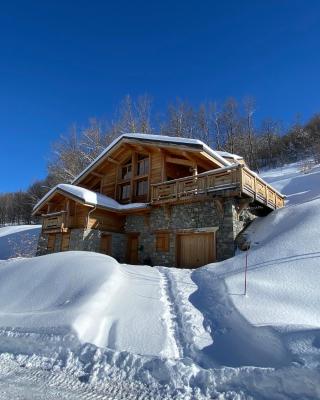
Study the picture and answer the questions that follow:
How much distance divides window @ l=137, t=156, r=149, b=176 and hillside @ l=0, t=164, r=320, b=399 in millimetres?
9266

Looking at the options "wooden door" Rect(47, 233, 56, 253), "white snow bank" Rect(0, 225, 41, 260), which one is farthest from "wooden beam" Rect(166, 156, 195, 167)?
"white snow bank" Rect(0, 225, 41, 260)

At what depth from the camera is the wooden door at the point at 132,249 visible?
17.0 metres

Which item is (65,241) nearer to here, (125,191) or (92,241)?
(92,241)

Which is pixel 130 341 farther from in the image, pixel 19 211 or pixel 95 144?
pixel 19 211

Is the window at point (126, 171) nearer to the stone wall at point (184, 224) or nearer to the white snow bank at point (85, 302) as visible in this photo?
the stone wall at point (184, 224)

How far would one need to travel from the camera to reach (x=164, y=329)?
5723 mm

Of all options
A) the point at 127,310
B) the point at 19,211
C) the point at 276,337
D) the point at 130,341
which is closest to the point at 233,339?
the point at 276,337

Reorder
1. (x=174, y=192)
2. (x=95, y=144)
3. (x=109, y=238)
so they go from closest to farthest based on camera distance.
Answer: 1. (x=174, y=192)
2. (x=109, y=238)
3. (x=95, y=144)

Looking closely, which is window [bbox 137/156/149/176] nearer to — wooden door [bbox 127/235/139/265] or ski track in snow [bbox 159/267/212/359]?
wooden door [bbox 127/235/139/265]

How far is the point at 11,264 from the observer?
1048cm

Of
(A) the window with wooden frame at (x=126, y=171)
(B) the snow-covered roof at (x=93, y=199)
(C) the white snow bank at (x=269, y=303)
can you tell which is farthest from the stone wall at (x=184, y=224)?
(A) the window with wooden frame at (x=126, y=171)

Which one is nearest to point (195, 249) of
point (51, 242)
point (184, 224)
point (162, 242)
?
point (184, 224)

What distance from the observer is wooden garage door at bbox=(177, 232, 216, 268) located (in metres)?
13.7

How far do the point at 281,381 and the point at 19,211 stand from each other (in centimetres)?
5973
